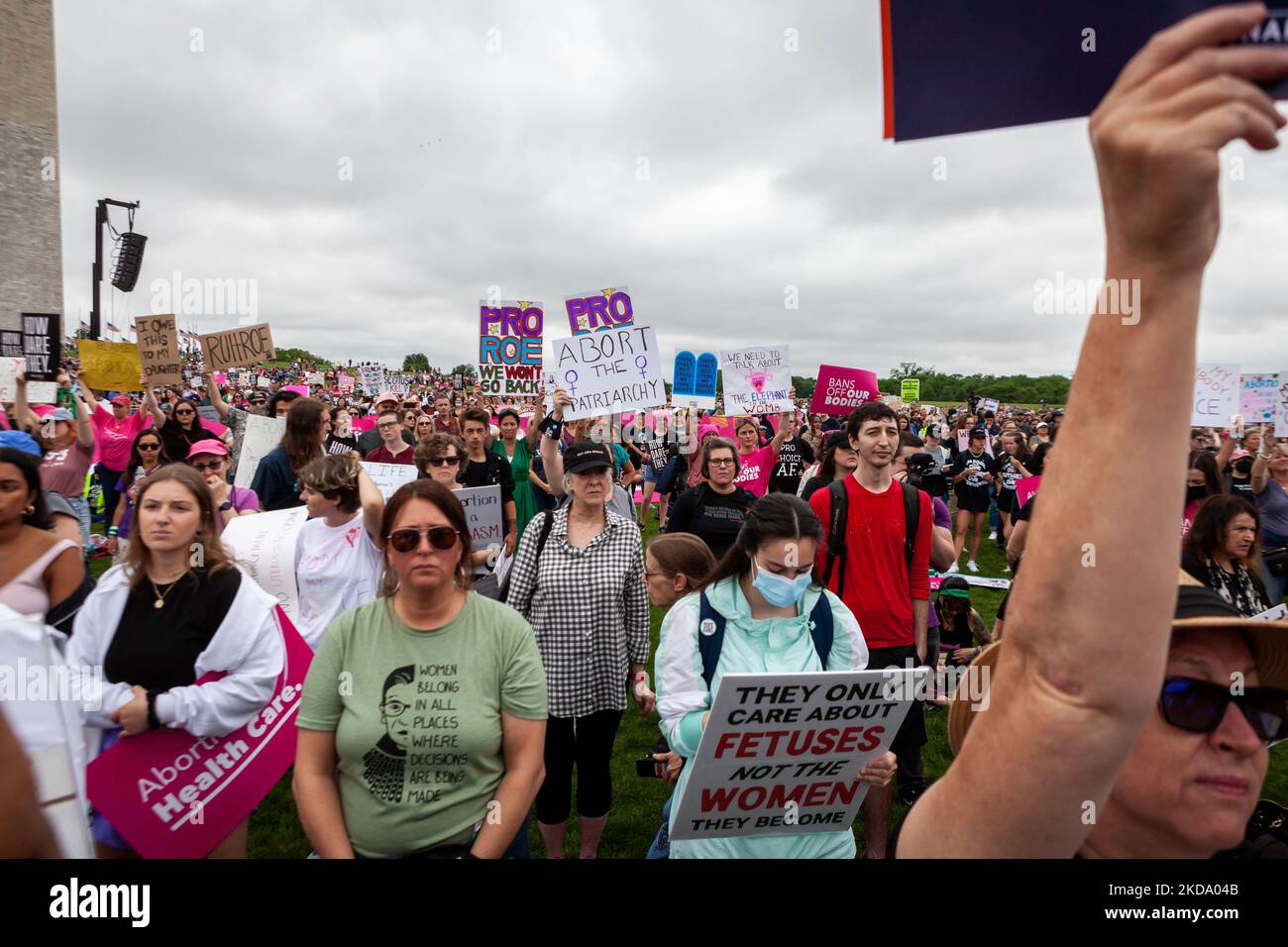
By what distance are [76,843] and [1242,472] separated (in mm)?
11306

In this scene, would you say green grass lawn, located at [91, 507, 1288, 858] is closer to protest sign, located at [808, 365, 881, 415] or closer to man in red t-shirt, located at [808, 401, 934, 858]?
man in red t-shirt, located at [808, 401, 934, 858]

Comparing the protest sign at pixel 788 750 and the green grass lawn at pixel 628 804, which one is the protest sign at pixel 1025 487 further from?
the protest sign at pixel 788 750

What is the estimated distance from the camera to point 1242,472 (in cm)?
895

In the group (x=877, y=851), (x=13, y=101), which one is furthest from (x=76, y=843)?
(x=13, y=101)

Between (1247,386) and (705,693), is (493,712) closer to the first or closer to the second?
(705,693)

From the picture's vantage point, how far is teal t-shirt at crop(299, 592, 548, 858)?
7.80 ft

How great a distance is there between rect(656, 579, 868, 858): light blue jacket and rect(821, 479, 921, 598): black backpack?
1.30 meters

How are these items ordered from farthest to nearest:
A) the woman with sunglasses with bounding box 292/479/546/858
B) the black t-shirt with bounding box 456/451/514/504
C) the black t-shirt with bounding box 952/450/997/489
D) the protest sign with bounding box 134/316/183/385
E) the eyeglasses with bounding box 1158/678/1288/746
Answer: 1. the black t-shirt with bounding box 952/450/997/489
2. the protest sign with bounding box 134/316/183/385
3. the black t-shirt with bounding box 456/451/514/504
4. the woman with sunglasses with bounding box 292/479/546/858
5. the eyeglasses with bounding box 1158/678/1288/746

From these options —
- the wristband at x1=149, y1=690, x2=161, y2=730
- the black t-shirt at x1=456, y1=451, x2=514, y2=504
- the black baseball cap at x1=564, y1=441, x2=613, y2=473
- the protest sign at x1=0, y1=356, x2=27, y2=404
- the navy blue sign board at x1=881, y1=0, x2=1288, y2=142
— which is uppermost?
the protest sign at x1=0, y1=356, x2=27, y2=404

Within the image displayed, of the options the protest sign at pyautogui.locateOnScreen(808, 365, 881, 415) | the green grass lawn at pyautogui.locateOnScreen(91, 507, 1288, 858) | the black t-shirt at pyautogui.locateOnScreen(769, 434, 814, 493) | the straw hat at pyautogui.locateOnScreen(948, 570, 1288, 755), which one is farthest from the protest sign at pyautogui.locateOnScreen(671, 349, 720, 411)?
the straw hat at pyautogui.locateOnScreen(948, 570, 1288, 755)

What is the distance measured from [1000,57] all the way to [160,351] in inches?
395

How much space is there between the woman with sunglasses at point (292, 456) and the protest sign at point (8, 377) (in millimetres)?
4276

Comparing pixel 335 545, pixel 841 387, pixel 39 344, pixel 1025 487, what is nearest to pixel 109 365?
pixel 39 344

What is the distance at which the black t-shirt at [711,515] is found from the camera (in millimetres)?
5648
